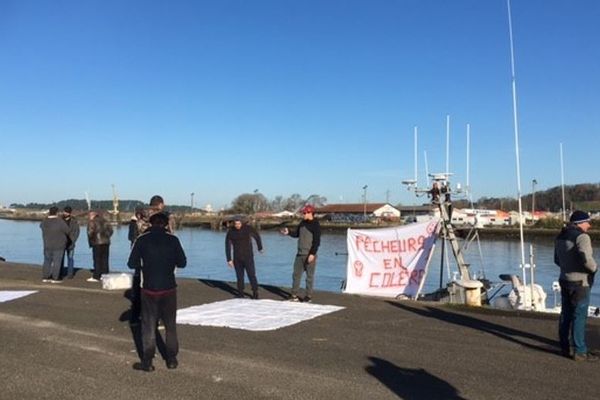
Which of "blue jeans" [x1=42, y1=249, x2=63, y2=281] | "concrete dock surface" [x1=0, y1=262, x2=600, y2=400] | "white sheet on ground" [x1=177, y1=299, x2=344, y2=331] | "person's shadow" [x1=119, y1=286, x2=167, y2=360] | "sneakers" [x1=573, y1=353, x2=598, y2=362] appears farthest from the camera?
"blue jeans" [x1=42, y1=249, x2=63, y2=281]

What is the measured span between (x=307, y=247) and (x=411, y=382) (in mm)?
6220

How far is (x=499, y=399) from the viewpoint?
6.20 m

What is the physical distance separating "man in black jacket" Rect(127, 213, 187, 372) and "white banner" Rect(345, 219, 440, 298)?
7751 millimetres

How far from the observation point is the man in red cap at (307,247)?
12.8 meters

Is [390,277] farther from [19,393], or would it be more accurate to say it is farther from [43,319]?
[19,393]

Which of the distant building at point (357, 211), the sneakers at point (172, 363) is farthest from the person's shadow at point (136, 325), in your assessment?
the distant building at point (357, 211)

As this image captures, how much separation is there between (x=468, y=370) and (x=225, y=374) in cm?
274

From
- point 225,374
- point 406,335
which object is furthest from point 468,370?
point 225,374

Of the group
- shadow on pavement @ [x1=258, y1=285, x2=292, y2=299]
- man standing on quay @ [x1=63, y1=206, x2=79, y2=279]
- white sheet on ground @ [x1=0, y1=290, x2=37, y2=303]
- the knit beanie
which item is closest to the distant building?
man standing on quay @ [x1=63, y1=206, x2=79, y2=279]

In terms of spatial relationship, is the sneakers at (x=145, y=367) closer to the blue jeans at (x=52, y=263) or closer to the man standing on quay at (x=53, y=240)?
the man standing on quay at (x=53, y=240)

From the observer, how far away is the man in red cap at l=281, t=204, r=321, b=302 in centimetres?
1282

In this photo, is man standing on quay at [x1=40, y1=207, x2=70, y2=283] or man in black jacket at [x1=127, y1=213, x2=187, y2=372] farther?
man standing on quay at [x1=40, y1=207, x2=70, y2=283]

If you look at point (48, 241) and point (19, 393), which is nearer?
point (19, 393)

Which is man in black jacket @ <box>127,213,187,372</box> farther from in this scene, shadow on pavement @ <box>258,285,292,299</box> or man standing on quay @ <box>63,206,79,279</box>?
man standing on quay @ <box>63,206,79,279</box>
